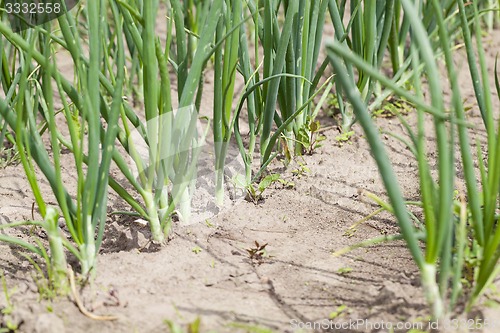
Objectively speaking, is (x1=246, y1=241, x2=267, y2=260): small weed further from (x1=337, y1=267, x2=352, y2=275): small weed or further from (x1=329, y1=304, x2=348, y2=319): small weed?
(x1=329, y1=304, x2=348, y2=319): small weed

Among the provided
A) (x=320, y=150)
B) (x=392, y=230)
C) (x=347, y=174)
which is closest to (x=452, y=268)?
(x=392, y=230)

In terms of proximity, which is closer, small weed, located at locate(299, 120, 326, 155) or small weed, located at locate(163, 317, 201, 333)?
small weed, located at locate(163, 317, 201, 333)

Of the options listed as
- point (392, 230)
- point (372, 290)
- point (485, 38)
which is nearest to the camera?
point (372, 290)

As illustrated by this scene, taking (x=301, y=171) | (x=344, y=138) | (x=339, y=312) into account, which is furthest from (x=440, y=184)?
(x=344, y=138)

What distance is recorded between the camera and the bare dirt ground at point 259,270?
142cm

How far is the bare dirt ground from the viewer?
1417mm

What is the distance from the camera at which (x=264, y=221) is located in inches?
76.6

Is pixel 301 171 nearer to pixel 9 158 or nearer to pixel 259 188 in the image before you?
pixel 259 188

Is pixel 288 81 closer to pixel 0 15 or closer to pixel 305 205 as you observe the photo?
pixel 305 205

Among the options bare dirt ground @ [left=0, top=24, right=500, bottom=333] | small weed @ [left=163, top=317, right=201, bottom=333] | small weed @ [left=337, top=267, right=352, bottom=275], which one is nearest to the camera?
small weed @ [left=163, top=317, right=201, bottom=333]

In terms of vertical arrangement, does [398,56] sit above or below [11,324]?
above

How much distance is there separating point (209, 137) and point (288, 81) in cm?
54

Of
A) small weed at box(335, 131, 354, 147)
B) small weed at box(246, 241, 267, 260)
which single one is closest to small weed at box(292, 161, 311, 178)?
small weed at box(335, 131, 354, 147)

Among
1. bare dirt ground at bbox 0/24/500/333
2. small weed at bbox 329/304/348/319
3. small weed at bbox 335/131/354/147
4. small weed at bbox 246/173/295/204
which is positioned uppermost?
small weed at bbox 335/131/354/147
